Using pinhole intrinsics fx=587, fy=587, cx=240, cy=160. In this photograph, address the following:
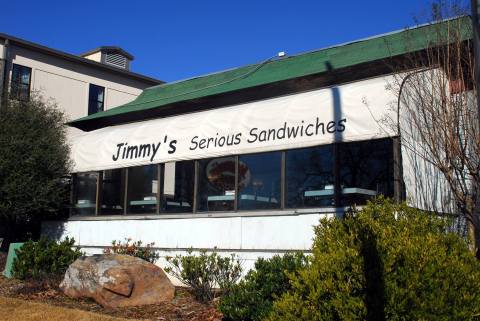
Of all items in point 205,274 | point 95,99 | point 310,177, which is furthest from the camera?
point 95,99

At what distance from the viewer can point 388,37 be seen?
40.3 feet

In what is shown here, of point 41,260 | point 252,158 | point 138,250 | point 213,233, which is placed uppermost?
point 252,158

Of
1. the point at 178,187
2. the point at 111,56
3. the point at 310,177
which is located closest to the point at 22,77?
the point at 111,56

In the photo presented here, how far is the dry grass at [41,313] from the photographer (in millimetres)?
8633

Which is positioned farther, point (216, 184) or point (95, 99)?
point (95, 99)

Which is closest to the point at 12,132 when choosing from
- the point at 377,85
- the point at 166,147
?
the point at 166,147

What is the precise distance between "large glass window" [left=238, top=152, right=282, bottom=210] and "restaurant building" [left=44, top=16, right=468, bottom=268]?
21 mm

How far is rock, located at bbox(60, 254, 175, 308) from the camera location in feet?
31.8

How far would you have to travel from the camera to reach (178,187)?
A: 42.8 feet

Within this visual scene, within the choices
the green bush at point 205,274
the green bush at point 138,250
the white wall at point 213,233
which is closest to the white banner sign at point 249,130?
the white wall at point 213,233

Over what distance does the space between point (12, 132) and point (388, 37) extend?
927 centimetres

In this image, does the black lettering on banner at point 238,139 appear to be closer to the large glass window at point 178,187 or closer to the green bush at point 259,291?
the large glass window at point 178,187

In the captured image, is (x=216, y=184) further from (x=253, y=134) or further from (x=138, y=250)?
(x=138, y=250)

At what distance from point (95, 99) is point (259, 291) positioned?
63.7 ft
